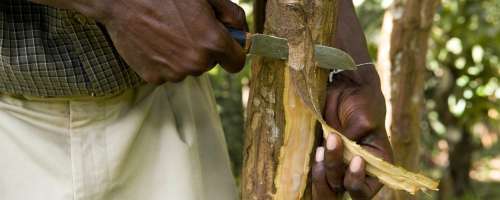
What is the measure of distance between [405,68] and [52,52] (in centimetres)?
129

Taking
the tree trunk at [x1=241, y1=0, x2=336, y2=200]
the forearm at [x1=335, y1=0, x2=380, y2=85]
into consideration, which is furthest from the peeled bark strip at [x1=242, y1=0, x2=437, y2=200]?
the forearm at [x1=335, y1=0, x2=380, y2=85]

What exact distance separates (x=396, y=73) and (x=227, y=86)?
1.76 meters

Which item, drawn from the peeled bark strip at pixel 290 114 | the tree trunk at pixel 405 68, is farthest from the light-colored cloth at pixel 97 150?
the tree trunk at pixel 405 68

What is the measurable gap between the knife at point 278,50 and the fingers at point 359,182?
142mm

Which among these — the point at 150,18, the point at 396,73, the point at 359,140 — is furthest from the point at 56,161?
the point at 396,73

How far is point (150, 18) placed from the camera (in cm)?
113

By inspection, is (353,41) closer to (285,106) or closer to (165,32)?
(285,106)

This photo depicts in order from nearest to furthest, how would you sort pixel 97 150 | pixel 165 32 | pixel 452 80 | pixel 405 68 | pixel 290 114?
pixel 165 32
pixel 290 114
pixel 97 150
pixel 405 68
pixel 452 80

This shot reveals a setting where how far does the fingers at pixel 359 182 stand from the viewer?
1.20 meters

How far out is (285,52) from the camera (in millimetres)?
1203

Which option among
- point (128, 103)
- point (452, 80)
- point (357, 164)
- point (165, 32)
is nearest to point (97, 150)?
point (128, 103)

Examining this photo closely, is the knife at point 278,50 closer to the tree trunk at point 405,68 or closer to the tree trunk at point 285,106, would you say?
the tree trunk at point 285,106

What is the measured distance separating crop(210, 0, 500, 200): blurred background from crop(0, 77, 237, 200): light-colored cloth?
1.09 metres

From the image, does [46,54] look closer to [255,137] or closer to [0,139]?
[0,139]
